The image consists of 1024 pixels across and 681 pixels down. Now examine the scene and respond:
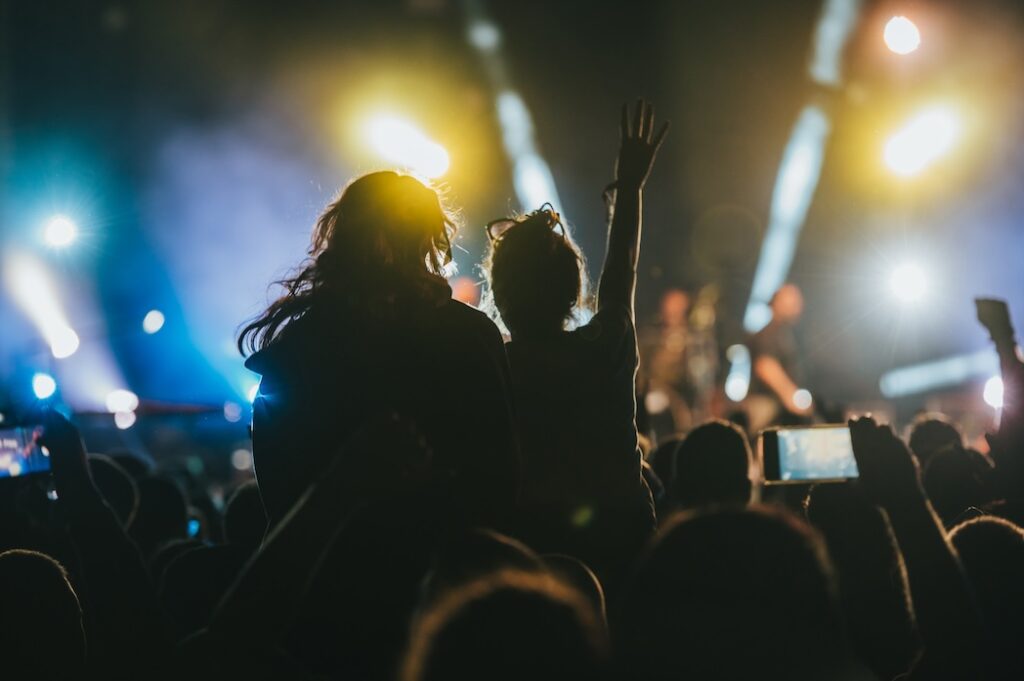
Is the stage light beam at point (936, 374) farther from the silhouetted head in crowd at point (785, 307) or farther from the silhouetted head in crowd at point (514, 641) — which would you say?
the silhouetted head in crowd at point (514, 641)

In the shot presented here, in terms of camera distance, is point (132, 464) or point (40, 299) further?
point (40, 299)

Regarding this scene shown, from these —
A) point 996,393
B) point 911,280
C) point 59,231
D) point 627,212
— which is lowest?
point 996,393

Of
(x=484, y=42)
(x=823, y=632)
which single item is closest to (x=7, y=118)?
(x=484, y=42)

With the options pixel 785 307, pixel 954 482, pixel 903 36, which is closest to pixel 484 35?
pixel 903 36

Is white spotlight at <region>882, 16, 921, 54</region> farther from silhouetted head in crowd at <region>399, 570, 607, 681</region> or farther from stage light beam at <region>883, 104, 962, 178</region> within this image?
silhouetted head in crowd at <region>399, 570, 607, 681</region>

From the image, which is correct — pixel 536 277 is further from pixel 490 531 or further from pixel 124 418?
pixel 124 418

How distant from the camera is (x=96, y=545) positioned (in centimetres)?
197

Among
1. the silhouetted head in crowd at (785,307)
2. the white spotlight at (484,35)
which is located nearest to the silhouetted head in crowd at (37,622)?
the silhouetted head in crowd at (785,307)

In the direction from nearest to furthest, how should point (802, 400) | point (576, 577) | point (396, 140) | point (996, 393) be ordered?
point (576, 577)
point (996, 393)
point (802, 400)
point (396, 140)

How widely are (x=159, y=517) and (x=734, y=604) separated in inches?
132

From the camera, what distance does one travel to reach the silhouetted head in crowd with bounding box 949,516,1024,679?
1.58 meters

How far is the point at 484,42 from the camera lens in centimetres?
1258

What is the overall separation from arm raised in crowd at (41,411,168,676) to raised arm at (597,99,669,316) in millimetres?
1466

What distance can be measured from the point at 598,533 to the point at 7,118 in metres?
9.92
